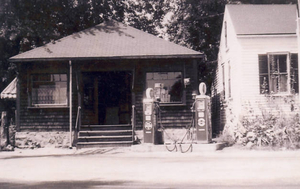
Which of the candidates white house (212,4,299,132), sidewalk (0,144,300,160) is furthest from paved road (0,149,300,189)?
white house (212,4,299,132)

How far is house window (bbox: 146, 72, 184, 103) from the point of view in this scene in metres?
18.0

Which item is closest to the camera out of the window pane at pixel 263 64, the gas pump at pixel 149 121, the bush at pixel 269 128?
the bush at pixel 269 128

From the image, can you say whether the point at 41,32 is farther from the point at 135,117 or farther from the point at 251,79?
the point at 251,79

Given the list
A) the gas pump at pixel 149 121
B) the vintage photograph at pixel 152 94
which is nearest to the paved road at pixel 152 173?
the vintage photograph at pixel 152 94

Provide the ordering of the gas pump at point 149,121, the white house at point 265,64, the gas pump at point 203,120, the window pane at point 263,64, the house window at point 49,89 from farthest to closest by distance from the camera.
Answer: the house window at point 49,89, the window pane at point 263,64, the white house at point 265,64, the gas pump at point 149,121, the gas pump at point 203,120

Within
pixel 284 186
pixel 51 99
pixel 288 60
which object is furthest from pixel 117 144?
pixel 284 186

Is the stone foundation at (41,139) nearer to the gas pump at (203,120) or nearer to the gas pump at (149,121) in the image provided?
the gas pump at (149,121)

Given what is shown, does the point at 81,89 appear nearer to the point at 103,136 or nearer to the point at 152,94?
the point at 103,136

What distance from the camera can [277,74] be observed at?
653 inches

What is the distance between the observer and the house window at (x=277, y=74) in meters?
16.5

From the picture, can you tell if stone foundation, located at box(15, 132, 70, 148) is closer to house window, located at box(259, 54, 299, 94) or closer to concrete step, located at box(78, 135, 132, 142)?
concrete step, located at box(78, 135, 132, 142)

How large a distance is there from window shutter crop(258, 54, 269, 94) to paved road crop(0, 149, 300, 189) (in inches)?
191

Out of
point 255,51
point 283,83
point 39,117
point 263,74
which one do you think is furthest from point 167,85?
point 39,117

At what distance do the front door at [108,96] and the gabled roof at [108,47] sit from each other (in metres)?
1.24
